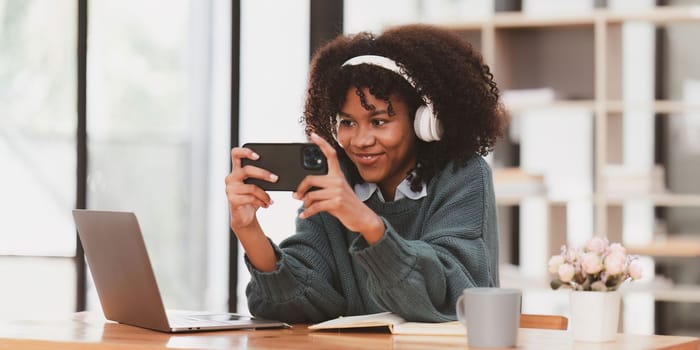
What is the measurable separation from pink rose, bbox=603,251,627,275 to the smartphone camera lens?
50 cm

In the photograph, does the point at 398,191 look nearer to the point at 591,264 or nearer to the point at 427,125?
the point at 427,125

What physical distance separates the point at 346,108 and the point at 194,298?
11.5ft

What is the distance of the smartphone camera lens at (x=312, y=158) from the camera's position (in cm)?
205

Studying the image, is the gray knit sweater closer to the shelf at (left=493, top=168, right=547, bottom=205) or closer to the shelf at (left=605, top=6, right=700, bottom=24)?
the shelf at (left=493, top=168, right=547, bottom=205)

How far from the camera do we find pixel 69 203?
4539mm

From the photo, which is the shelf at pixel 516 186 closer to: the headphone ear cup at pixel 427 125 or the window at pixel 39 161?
the window at pixel 39 161

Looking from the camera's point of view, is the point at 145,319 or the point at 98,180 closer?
the point at 145,319

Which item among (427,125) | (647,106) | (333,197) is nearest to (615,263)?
(333,197)

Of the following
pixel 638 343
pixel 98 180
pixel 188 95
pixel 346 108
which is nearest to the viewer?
pixel 638 343

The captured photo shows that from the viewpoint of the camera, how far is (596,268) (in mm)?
1977

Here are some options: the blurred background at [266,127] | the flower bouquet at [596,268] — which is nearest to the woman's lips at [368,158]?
the flower bouquet at [596,268]

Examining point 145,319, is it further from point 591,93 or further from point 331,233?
point 591,93

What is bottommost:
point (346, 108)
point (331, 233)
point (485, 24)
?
point (331, 233)

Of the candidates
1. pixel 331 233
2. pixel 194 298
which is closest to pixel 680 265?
pixel 194 298
